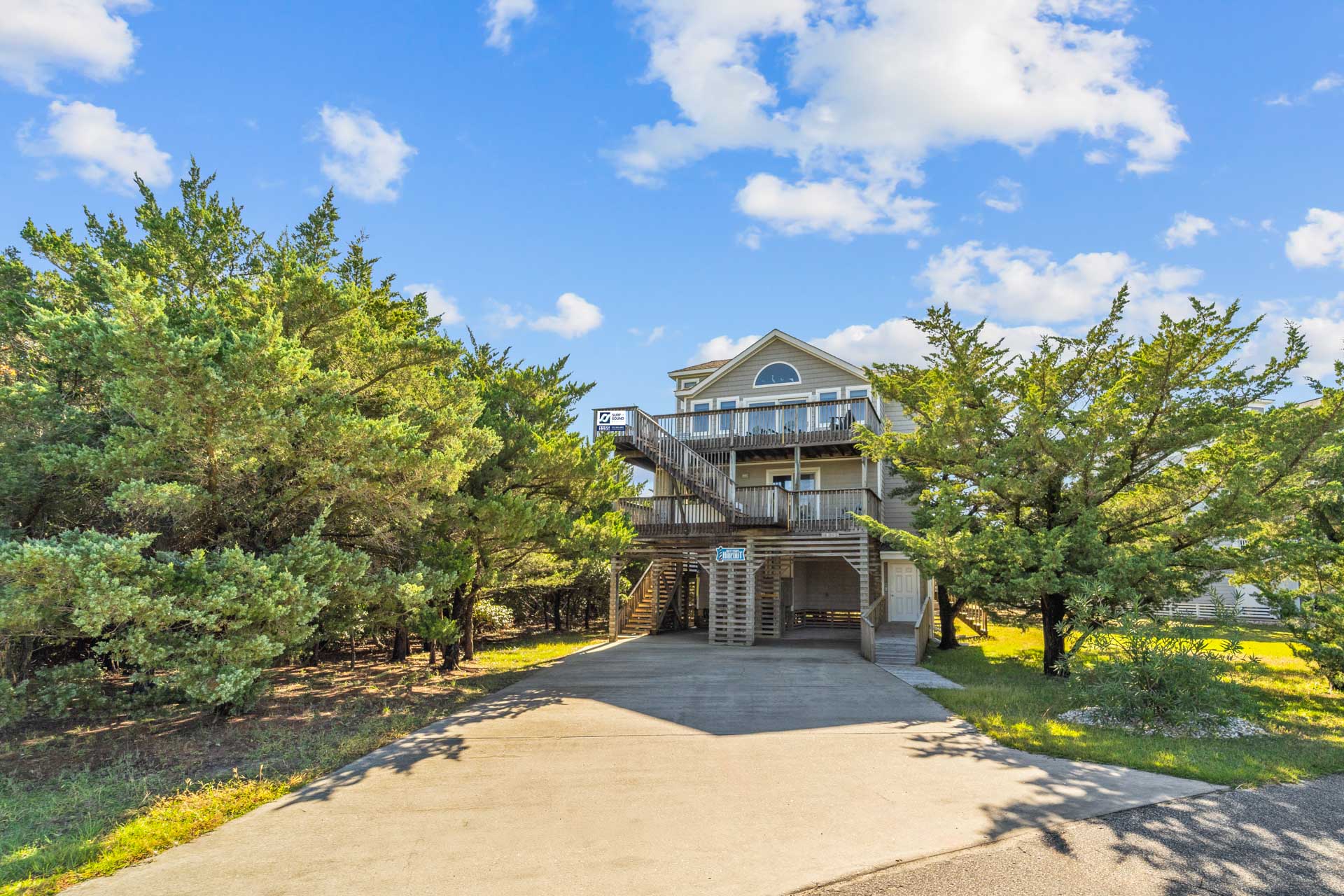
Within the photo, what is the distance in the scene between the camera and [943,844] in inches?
186

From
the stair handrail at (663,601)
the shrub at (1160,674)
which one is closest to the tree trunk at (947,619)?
the stair handrail at (663,601)

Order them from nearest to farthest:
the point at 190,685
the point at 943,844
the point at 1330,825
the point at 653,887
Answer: the point at 653,887
the point at 943,844
the point at 1330,825
the point at 190,685

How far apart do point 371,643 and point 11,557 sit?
40.4 ft

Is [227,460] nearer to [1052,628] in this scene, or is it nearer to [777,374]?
[1052,628]

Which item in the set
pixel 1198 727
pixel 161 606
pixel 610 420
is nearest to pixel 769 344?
pixel 610 420

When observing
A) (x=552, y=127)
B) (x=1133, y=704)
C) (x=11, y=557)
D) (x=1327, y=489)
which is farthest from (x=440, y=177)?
(x=1327, y=489)

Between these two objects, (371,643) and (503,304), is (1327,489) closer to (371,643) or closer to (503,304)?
(503,304)

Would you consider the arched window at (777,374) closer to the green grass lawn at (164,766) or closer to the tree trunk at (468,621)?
the tree trunk at (468,621)

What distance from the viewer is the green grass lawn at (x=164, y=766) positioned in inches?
187

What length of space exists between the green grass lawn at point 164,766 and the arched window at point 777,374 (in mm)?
13962

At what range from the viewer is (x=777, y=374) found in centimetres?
2189

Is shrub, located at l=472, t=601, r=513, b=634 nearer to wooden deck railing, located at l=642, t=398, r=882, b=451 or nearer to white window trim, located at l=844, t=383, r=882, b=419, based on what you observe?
wooden deck railing, located at l=642, t=398, r=882, b=451

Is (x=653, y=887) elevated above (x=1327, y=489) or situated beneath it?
situated beneath

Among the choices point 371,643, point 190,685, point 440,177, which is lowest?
point 371,643
